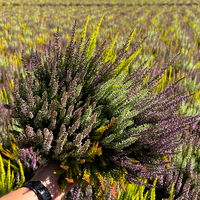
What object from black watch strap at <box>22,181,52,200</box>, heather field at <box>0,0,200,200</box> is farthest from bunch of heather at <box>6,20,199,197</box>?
black watch strap at <box>22,181,52,200</box>

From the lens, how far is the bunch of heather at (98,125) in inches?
52.7

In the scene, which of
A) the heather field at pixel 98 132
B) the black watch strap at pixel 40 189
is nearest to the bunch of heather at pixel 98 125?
the heather field at pixel 98 132

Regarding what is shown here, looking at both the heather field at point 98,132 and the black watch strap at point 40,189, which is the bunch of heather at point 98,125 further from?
the black watch strap at point 40,189

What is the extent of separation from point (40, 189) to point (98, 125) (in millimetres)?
455

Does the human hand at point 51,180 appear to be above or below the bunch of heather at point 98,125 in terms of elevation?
below

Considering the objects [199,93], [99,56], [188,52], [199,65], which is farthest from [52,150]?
[188,52]

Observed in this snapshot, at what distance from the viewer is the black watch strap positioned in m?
1.26

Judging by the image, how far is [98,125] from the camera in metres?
1.47

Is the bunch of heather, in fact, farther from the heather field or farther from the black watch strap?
the black watch strap

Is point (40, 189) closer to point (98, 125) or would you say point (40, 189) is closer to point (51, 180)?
point (51, 180)

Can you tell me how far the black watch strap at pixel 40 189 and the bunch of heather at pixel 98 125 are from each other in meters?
0.12

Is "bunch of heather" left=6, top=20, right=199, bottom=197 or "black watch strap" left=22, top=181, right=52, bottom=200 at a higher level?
"bunch of heather" left=6, top=20, right=199, bottom=197

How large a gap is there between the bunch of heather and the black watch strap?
0.12 metres

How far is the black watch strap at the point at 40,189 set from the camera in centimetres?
126
